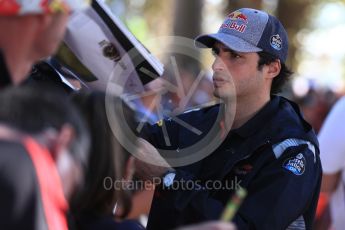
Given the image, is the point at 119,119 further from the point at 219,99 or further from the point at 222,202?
the point at 219,99

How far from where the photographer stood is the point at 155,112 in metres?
4.66

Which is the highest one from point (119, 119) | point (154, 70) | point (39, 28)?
point (39, 28)

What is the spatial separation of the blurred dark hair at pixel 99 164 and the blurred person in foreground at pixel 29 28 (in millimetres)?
312

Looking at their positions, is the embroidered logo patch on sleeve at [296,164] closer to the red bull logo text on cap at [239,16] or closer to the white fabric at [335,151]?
the red bull logo text on cap at [239,16]

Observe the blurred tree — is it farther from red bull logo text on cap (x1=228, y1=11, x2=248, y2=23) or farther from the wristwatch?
the wristwatch

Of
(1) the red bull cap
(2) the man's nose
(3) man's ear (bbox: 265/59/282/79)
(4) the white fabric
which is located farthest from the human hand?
(4) the white fabric

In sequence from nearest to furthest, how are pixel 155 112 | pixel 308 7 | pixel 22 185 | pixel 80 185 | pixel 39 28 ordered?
1. pixel 22 185
2. pixel 80 185
3. pixel 39 28
4. pixel 155 112
5. pixel 308 7

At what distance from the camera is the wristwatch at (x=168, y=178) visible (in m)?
3.26

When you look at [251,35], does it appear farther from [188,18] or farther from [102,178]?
[188,18]

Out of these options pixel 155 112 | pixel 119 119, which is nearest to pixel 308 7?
pixel 155 112

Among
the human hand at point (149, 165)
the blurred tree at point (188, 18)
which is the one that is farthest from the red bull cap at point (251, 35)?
the blurred tree at point (188, 18)

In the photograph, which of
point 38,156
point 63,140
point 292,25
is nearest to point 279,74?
point 63,140

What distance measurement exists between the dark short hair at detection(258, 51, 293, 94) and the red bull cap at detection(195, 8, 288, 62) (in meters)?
0.03

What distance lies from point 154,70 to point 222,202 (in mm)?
689
